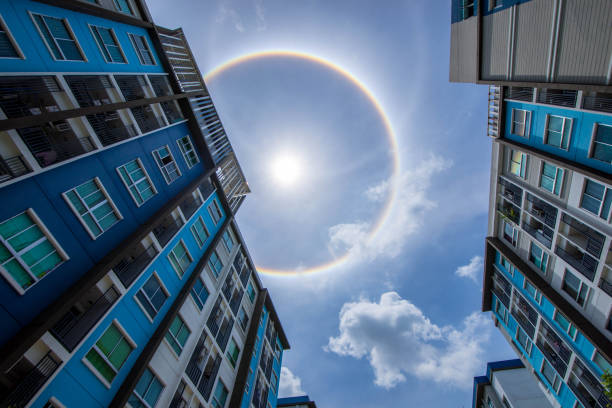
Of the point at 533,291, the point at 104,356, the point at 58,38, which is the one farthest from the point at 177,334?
the point at 533,291

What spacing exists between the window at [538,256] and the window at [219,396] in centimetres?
3021

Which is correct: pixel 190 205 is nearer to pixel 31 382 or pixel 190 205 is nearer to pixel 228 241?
pixel 228 241

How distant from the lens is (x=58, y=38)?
14.7 metres

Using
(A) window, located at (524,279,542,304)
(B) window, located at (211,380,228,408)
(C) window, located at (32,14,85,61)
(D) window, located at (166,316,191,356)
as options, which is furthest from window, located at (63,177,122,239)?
(A) window, located at (524,279,542,304)

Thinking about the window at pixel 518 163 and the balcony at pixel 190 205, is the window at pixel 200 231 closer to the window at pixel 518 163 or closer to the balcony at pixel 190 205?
the balcony at pixel 190 205

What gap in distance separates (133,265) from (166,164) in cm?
958

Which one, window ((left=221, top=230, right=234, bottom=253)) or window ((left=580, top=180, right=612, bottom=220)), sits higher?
window ((left=580, top=180, right=612, bottom=220))

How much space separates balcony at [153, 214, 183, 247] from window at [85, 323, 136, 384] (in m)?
6.50

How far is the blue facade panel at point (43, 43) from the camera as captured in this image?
12273 mm

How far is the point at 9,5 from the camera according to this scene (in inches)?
483

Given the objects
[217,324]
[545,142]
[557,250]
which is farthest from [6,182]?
[557,250]

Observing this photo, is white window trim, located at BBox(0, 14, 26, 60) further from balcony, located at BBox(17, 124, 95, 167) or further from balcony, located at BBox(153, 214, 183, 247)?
balcony, located at BBox(153, 214, 183, 247)

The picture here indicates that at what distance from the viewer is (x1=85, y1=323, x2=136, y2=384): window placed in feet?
42.0

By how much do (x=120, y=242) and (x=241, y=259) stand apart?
65.2ft
